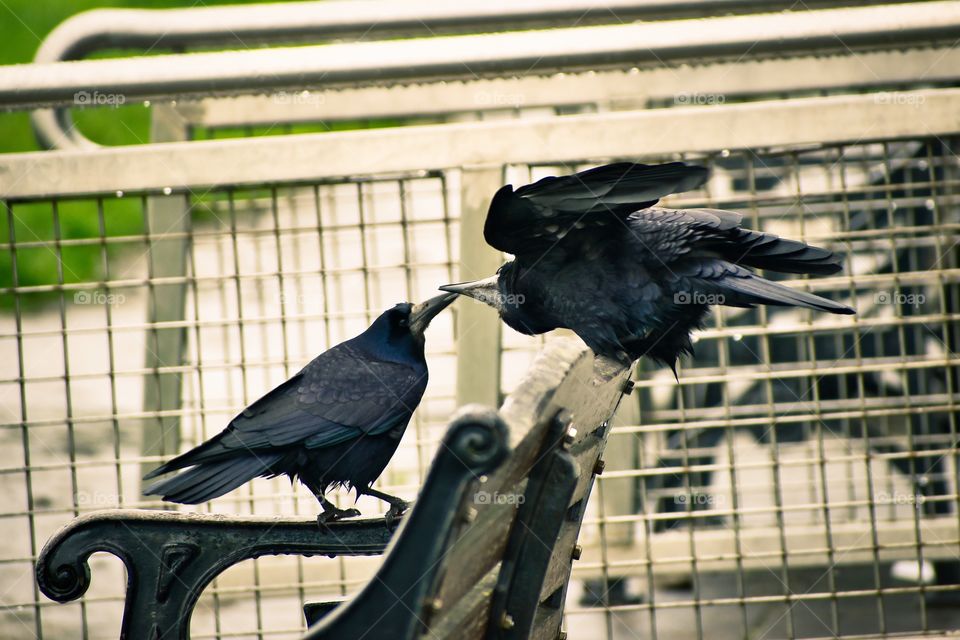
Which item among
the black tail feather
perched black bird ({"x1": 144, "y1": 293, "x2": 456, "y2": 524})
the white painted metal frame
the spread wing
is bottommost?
the black tail feather

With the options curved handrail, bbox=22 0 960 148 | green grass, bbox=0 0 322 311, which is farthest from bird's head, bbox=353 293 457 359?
green grass, bbox=0 0 322 311

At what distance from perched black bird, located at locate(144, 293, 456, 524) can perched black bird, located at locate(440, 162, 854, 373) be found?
21cm

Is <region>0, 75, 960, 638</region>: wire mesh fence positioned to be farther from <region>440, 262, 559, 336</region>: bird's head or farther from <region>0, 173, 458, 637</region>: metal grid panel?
<region>440, 262, 559, 336</region>: bird's head

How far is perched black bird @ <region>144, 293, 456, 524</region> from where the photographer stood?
2.08m

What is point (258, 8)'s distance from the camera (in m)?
3.17

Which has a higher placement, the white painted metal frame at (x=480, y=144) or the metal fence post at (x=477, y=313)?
the white painted metal frame at (x=480, y=144)

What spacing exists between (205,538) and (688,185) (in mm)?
997

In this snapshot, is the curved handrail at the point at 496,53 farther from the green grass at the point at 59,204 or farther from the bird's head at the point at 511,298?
the green grass at the point at 59,204

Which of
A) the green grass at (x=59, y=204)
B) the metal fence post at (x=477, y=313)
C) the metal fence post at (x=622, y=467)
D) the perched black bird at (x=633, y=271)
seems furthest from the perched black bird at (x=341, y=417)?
the green grass at (x=59, y=204)

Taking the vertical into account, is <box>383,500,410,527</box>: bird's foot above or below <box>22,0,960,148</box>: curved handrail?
below

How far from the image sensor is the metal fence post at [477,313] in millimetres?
2791

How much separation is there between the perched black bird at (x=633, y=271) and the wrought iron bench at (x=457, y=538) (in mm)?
525

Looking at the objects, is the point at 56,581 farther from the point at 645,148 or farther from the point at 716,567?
the point at 716,567

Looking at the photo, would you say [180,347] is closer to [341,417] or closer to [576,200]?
[341,417]
